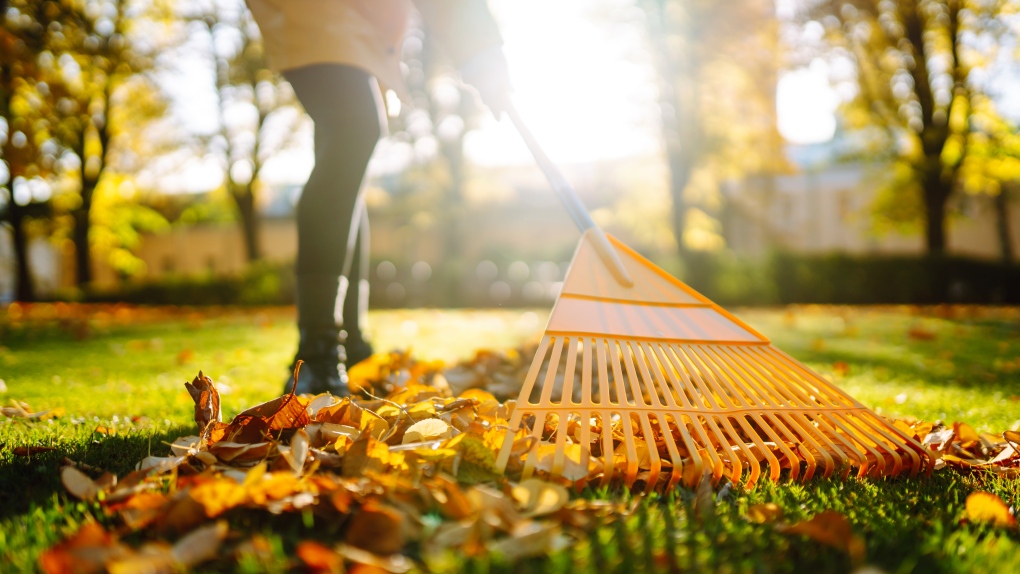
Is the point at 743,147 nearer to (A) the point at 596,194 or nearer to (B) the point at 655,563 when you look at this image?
(A) the point at 596,194

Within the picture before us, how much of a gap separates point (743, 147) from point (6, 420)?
50.1ft

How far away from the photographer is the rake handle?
1851mm

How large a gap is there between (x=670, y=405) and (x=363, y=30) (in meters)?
1.63

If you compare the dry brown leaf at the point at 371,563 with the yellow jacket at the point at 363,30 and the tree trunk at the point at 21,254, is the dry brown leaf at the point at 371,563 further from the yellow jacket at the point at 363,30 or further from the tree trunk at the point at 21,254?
the tree trunk at the point at 21,254

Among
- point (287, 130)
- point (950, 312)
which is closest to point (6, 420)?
point (950, 312)

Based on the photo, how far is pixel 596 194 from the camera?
28094 millimetres

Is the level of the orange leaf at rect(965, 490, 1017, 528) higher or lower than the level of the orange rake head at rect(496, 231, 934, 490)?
lower

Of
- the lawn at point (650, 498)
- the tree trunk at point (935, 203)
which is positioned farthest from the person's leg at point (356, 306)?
the tree trunk at point (935, 203)

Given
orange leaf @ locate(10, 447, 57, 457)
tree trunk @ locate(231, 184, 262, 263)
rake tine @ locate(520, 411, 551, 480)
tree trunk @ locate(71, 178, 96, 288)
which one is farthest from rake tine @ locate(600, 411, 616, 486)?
tree trunk @ locate(71, 178, 96, 288)

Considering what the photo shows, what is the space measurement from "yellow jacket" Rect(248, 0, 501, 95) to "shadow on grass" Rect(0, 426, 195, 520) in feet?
4.11

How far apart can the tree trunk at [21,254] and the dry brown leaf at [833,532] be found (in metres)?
15.2

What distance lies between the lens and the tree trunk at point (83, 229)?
15.3 metres

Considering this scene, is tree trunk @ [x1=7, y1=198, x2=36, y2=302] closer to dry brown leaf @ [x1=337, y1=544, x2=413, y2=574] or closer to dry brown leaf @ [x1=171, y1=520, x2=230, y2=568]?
dry brown leaf @ [x1=171, y1=520, x2=230, y2=568]

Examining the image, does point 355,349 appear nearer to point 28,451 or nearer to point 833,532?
point 28,451
